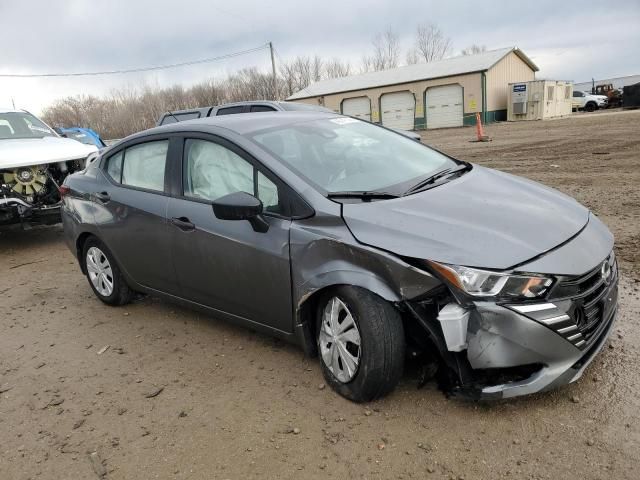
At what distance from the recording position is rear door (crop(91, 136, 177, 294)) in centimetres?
392

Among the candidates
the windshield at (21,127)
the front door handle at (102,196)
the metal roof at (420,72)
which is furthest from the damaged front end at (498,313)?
the metal roof at (420,72)

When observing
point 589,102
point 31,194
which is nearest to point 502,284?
point 31,194

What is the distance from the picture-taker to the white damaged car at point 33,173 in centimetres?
687

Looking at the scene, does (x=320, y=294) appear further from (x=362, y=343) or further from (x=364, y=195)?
(x=364, y=195)

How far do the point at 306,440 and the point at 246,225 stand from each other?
132 cm

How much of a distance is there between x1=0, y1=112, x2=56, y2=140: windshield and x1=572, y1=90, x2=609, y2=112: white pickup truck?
38.2 metres

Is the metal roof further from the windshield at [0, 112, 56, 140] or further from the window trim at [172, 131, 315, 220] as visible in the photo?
the window trim at [172, 131, 315, 220]

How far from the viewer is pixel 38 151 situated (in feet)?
23.9

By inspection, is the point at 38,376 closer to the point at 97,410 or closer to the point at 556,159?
the point at 97,410

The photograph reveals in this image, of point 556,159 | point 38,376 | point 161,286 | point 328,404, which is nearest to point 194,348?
point 161,286

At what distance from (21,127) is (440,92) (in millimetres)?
28403

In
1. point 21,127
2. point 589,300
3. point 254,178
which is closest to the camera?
point 589,300

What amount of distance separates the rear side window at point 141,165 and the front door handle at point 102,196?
16 cm

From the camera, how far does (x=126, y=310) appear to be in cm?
473
